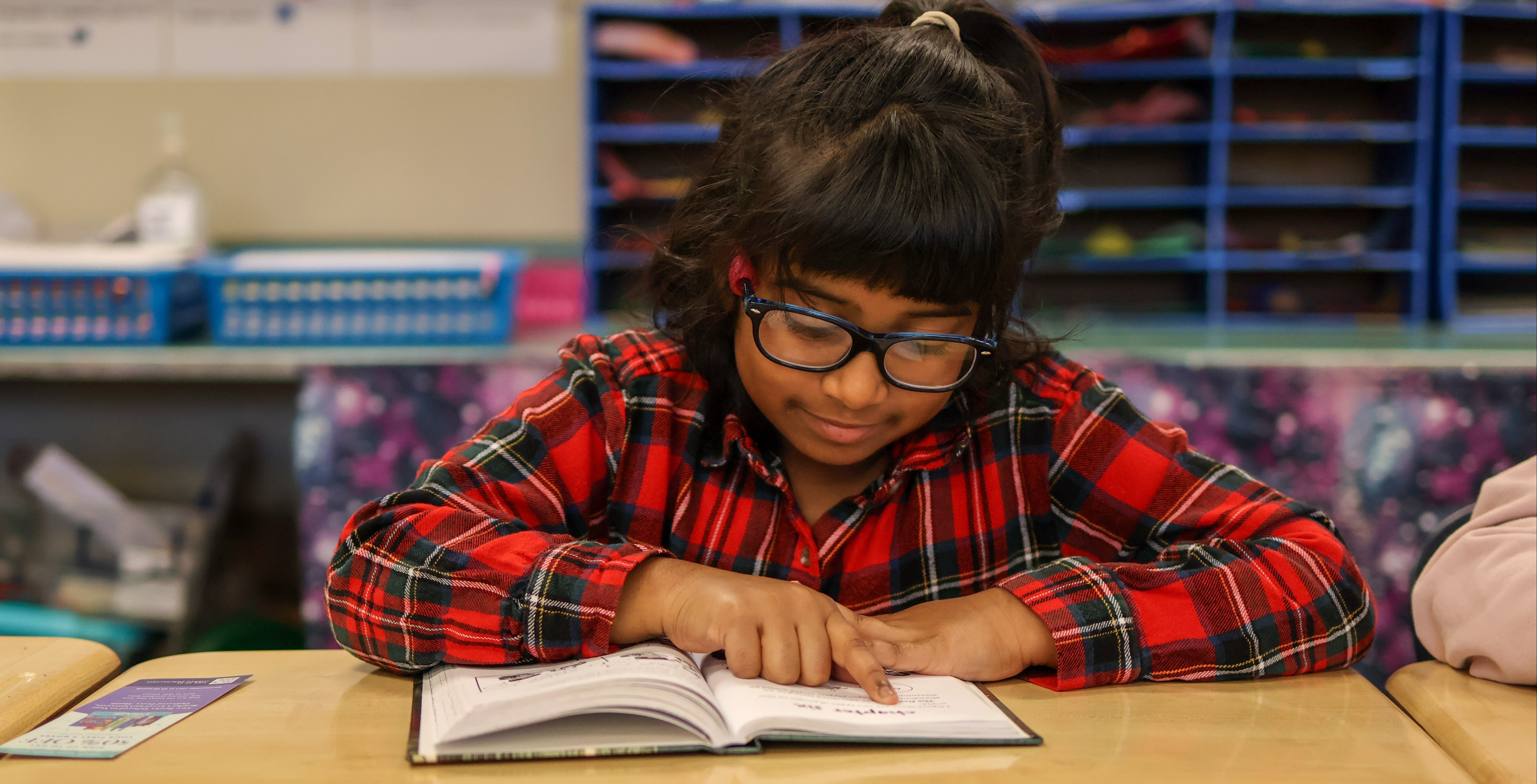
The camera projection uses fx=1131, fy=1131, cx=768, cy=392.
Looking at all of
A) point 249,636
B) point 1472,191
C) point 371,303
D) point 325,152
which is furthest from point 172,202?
point 1472,191

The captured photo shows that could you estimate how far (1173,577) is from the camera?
84 centimetres

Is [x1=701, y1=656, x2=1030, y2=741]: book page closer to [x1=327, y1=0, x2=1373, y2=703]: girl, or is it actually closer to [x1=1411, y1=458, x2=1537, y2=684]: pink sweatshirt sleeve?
[x1=327, y1=0, x2=1373, y2=703]: girl

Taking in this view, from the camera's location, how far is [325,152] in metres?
2.87

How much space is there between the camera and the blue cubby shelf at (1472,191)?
8.76ft

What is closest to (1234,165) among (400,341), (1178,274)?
(1178,274)

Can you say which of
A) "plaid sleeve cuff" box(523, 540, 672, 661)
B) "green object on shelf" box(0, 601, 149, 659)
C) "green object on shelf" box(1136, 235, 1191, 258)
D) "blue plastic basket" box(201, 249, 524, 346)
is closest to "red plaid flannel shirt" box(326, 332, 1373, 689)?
"plaid sleeve cuff" box(523, 540, 672, 661)

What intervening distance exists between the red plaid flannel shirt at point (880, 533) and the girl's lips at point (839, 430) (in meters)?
0.08

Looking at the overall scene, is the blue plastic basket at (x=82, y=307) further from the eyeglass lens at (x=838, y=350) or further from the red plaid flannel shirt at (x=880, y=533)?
the eyeglass lens at (x=838, y=350)

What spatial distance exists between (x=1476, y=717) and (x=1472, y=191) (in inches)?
98.7

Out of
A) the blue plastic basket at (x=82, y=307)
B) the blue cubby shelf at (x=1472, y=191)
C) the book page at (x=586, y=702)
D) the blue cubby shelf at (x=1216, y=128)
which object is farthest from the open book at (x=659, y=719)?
the blue cubby shelf at (x=1472, y=191)

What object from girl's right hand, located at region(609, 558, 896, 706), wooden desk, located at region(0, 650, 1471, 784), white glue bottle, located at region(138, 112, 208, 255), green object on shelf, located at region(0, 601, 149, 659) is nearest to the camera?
wooden desk, located at region(0, 650, 1471, 784)

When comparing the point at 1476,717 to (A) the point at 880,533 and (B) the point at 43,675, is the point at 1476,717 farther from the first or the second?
(B) the point at 43,675

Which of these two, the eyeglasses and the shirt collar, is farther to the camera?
the shirt collar

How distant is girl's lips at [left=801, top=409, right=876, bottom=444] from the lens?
90 centimetres
